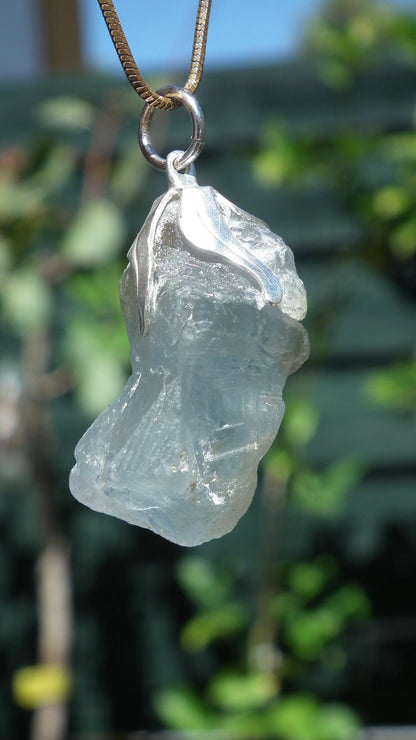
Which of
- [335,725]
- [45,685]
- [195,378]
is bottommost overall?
[335,725]

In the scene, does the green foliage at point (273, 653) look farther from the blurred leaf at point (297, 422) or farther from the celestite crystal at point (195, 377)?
the celestite crystal at point (195, 377)

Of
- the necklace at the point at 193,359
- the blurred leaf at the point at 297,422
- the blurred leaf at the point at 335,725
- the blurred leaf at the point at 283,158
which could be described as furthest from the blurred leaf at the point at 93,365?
the necklace at the point at 193,359

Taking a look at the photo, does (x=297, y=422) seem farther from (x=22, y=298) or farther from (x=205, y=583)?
(x=22, y=298)

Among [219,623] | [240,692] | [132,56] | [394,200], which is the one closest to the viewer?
[132,56]

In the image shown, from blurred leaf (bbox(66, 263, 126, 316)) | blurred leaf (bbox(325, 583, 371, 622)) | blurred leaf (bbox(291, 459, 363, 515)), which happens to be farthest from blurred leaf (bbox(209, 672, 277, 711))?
blurred leaf (bbox(66, 263, 126, 316))

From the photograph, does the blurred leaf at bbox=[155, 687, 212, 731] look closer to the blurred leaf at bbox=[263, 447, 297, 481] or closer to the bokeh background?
the bokeh background

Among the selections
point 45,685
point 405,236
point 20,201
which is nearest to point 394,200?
point 405,236

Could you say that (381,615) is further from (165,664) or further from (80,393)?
(80,393)

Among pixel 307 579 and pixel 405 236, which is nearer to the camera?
pixel 405 236
